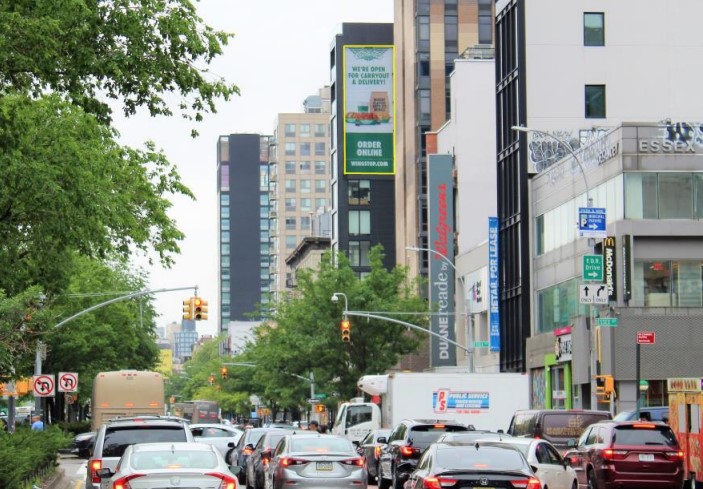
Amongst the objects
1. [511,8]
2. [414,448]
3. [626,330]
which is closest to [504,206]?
[511,8]

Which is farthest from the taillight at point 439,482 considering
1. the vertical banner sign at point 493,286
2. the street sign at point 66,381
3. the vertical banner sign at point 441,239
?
the vertical banner sign at point 441,239

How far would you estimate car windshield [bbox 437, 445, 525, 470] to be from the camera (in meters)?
20.7

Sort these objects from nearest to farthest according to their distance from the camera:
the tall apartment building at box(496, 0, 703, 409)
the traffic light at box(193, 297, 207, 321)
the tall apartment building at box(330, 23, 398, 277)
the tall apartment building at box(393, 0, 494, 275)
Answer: the traffic light at box(193, 297, 207, 321) → the tall apartment building at box(496, 0, 703, 409) → the tall apartment building at box(393, 0, 494, 275) → the tall apartment building at box(330, 23, 398, 277)

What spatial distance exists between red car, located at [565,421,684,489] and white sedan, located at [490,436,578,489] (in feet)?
11.6

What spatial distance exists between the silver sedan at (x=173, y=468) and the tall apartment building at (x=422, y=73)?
95047mm

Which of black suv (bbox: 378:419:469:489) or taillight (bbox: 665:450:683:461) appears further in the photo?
black suv (bbox: 378:419:469:489)

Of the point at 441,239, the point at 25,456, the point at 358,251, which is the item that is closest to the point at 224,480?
the point at 25,456

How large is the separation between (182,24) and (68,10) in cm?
191

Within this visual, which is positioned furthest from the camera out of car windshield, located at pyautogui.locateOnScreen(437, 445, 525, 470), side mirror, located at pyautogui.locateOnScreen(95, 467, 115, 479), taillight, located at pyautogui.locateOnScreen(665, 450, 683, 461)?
taillight, located at pyautogui.locateOnScreen(665, 450, 683, 461)

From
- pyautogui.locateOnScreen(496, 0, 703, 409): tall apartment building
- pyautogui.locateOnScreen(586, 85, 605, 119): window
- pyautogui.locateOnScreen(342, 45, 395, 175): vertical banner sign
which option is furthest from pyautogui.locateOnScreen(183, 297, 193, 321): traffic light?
pyautogui.locateOnScreen(342, 45, 395, 175): vertical banner sign

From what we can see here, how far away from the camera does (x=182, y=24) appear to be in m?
20.9

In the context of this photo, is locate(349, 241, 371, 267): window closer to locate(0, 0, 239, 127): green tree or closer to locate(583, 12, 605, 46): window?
locate(583, 12, 605, 46): window

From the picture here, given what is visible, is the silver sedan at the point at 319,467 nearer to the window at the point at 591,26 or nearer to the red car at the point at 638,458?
the red car at the point at 638,458

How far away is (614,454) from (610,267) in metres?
26.6
